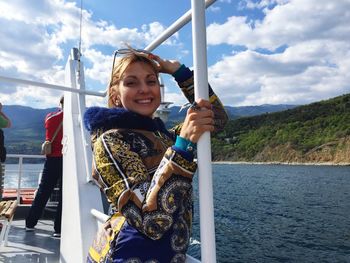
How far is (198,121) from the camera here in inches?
41.4

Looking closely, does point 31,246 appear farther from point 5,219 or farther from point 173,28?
point 173,28

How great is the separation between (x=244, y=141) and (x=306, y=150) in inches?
761

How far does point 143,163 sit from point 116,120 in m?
0.17

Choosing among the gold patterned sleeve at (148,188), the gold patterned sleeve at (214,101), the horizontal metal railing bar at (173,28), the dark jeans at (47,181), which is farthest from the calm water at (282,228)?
the gold patterned sleeve at (148,188)

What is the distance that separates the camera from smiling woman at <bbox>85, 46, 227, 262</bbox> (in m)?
1.07

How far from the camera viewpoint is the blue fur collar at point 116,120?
4.17 feet

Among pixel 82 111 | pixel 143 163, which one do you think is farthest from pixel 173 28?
pixel 82 111

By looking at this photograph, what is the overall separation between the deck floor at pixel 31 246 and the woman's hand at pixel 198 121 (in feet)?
8.81

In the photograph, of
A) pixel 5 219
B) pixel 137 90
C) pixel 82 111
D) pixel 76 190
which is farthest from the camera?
pixel 5 219

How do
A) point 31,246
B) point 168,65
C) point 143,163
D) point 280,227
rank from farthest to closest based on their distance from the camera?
point 280,227 → point 31,246 → point 168,65 → point 143,163

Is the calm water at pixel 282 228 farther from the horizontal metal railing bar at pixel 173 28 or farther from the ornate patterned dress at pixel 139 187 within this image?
the ornate patterned dress at pixel 139 187

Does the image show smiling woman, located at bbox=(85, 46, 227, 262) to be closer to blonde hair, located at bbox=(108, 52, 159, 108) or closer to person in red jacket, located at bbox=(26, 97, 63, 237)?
blonde hair, located at bbox=(108, 52, 159, 108)

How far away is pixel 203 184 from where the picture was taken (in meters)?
1.04

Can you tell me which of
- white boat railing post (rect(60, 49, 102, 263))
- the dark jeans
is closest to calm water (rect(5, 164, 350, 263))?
the dark jeans
